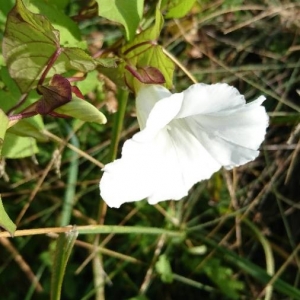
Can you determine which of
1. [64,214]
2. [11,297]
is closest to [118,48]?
[64,214]

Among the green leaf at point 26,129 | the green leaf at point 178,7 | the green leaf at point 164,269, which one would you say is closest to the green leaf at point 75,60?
the green leaf at point 26,129

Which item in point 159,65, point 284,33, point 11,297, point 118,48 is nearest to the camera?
point 159,65

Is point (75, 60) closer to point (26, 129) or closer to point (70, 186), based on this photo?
point (26, 129)

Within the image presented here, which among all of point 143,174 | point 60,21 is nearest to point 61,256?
point 143,174

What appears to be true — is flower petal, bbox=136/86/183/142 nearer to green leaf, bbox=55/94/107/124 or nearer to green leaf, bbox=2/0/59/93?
green leaf, bbox=55/94/107/124

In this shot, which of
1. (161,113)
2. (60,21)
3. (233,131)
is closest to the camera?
(161,113)

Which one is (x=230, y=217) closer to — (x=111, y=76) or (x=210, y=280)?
(x=210, y=280)
